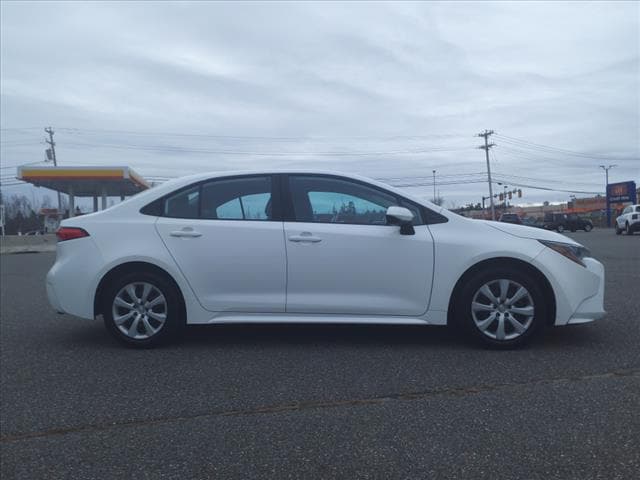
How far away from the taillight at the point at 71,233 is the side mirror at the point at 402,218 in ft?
8.81

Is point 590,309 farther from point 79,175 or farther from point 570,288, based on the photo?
point 79,175

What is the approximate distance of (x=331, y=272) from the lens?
15.6ft

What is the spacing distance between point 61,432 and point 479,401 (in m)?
2.51

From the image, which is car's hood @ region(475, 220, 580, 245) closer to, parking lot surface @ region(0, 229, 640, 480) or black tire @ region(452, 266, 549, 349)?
black tire @ region(452, 266, 549, 349)

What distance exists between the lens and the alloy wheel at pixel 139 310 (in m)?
4.82

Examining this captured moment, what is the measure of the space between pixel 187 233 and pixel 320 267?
1204 mm

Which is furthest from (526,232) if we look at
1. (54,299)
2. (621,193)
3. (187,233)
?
(621,193)

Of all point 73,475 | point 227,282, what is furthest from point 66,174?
point 73,475

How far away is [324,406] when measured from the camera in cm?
351

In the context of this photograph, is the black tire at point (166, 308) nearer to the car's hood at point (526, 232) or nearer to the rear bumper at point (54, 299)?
the rear bumper at point (54, 299)

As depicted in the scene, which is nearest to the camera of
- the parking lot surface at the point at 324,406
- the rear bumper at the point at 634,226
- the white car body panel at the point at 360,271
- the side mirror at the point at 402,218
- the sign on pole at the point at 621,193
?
the parking lot surface at the point at 324,406

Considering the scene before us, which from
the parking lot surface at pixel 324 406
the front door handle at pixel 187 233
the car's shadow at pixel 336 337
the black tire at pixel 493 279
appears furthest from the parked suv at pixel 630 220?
the front door handle at pixel 187 233

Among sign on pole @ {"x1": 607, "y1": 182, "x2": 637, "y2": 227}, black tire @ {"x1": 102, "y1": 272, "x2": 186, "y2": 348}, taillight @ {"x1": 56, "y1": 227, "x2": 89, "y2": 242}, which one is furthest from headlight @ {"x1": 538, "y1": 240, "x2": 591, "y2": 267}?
sign on pole @ {"x1": 607, "y1": 182, "x2": 637, "y2": 227}

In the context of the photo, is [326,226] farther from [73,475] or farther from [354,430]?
[73,475]
